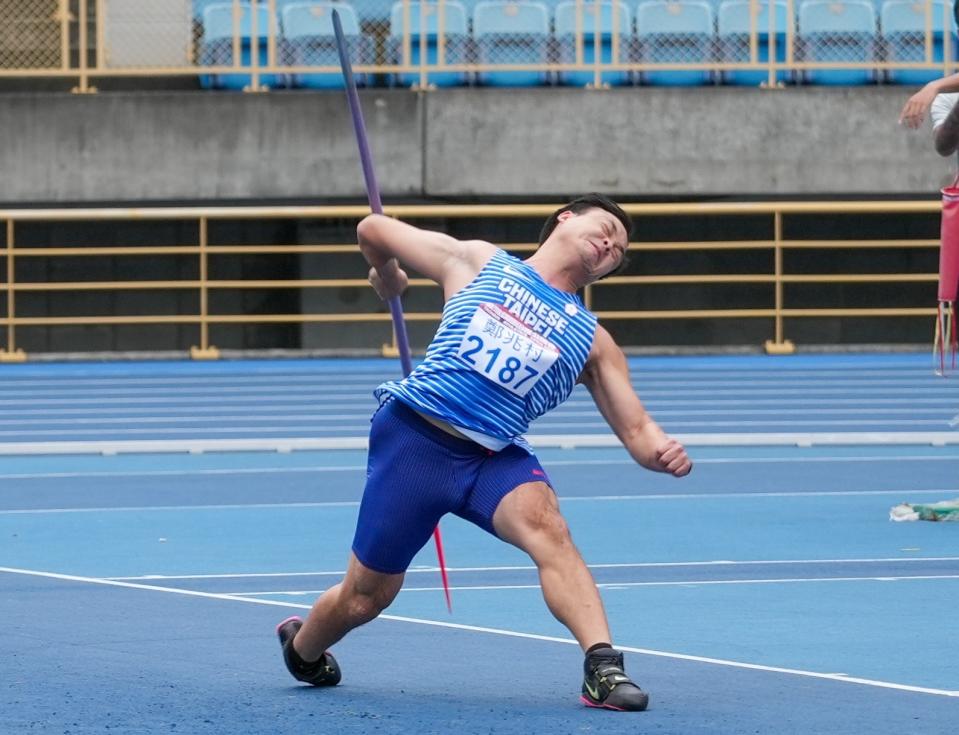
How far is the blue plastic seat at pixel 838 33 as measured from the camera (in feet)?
80.5

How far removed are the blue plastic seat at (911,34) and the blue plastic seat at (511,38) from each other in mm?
4288

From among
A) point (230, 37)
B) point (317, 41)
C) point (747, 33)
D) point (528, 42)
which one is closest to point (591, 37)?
point (528, 42)

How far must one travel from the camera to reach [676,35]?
24625 millimetres

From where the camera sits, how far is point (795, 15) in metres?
24.8

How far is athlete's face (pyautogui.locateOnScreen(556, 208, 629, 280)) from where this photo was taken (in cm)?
526

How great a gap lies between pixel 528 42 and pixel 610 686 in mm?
20217

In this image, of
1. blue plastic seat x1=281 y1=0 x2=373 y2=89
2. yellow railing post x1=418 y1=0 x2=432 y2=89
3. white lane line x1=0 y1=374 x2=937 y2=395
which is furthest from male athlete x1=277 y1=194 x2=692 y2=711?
blue plastic seat x1=281 y1=0 x2=373 y2=89

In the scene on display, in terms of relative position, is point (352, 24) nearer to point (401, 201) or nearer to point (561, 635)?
A: point (401, 201)

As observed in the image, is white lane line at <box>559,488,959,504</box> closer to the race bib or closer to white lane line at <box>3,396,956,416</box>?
the race bib

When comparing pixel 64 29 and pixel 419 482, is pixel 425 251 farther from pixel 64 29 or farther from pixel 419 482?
pixel 64 29

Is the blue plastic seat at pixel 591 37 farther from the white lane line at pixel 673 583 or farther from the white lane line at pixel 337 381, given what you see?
the white lane line at pixel 673 583

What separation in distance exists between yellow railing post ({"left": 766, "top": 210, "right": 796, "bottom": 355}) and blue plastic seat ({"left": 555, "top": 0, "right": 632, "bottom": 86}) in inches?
108

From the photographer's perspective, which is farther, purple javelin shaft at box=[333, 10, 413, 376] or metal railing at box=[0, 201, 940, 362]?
metal railing at box=[0, 201, 940, 362]

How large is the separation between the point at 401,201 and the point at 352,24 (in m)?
2.52
